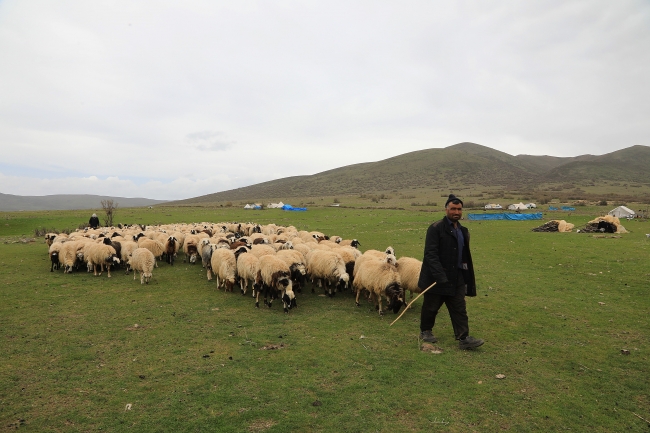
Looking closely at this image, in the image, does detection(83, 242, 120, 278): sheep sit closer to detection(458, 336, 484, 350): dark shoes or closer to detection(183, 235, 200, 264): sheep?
detection(183, 235, 200, 264): sheep

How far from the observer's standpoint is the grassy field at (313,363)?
4711 millimetres

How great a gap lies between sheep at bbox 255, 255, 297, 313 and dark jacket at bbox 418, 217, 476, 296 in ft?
13.3

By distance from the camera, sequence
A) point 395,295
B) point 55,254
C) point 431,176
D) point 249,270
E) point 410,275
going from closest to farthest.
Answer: point 395,295 → point 410,275 → point 249,270 → point 55,254 → point 431,176

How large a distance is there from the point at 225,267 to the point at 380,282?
532 cm

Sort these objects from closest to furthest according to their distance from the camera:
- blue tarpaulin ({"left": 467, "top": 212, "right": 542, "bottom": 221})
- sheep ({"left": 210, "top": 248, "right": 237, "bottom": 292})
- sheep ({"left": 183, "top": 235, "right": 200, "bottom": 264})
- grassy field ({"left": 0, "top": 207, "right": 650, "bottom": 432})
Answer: grassy field ({"left": 0, "top": 207, "right": 650, "bottom": 432}) → sheep ({"left": 210, "top": 248, "right": 237, "bottom": 292}) → sheep ({"left": 183, "top": 235, "right": 200, "bottom": 264}) → blue tarpaulin ({"left": 467, "top": 212, "right": 542, "bottom": 221})

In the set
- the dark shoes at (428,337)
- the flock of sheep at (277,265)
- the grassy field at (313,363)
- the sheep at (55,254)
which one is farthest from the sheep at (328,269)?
the sheep at (55,254)

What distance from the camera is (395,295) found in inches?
351

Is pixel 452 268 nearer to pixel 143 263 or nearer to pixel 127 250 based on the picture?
pixel 143 263

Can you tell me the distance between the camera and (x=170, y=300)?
10.3m

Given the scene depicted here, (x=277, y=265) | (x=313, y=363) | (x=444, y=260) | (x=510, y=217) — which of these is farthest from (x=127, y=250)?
(x=510, y=217)

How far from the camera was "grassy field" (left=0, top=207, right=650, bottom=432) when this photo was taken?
4711mm

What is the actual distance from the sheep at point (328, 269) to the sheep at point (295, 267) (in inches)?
16.8

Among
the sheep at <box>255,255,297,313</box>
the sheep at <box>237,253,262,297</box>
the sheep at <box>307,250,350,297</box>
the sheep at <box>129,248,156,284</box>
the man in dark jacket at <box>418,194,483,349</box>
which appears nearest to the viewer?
the man in dark jacket at <box>418,194,483,349</box>

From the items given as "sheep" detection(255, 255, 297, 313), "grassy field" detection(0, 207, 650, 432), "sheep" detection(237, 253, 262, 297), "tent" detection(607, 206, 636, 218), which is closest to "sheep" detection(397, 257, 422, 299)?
"grassy field" detection(0, 207, 650, 432)
